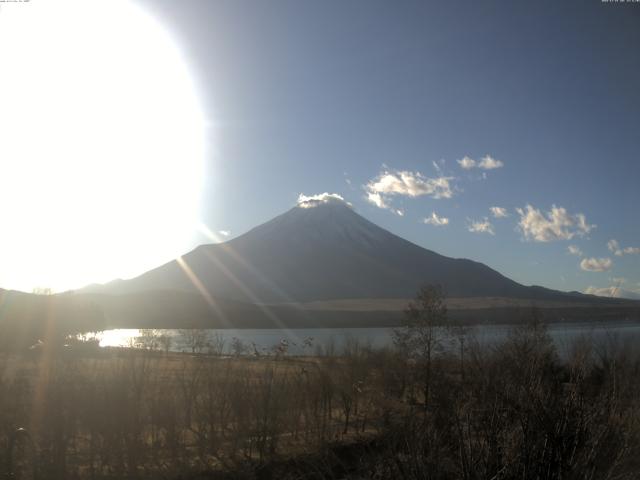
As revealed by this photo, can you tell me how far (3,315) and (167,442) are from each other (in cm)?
5177

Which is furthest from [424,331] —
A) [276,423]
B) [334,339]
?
[334,339]

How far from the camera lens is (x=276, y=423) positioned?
581 inches

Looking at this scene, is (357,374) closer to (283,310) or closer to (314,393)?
(314,393)

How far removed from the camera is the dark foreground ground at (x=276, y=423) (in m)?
4.12

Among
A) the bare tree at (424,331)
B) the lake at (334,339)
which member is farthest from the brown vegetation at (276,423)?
the bare tree at (424,331)

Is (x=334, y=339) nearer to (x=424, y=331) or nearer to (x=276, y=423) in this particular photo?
(x=424, y=331)

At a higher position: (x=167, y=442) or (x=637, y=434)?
(x=637, y=434)

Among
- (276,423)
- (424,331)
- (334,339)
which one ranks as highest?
(424,331)

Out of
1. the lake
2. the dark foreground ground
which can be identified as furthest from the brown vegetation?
the lake

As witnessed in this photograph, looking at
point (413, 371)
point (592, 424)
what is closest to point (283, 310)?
point (413, 371)

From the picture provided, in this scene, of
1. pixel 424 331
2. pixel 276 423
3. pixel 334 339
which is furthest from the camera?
pixel 334 339

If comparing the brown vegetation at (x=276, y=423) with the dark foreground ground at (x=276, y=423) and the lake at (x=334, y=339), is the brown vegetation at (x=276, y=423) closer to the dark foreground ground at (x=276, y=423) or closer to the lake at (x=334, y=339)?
the dark foreground ground at (x=276, y=423)

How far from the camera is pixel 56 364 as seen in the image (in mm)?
13297

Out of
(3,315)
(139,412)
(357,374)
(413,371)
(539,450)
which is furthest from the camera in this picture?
(3,315)
